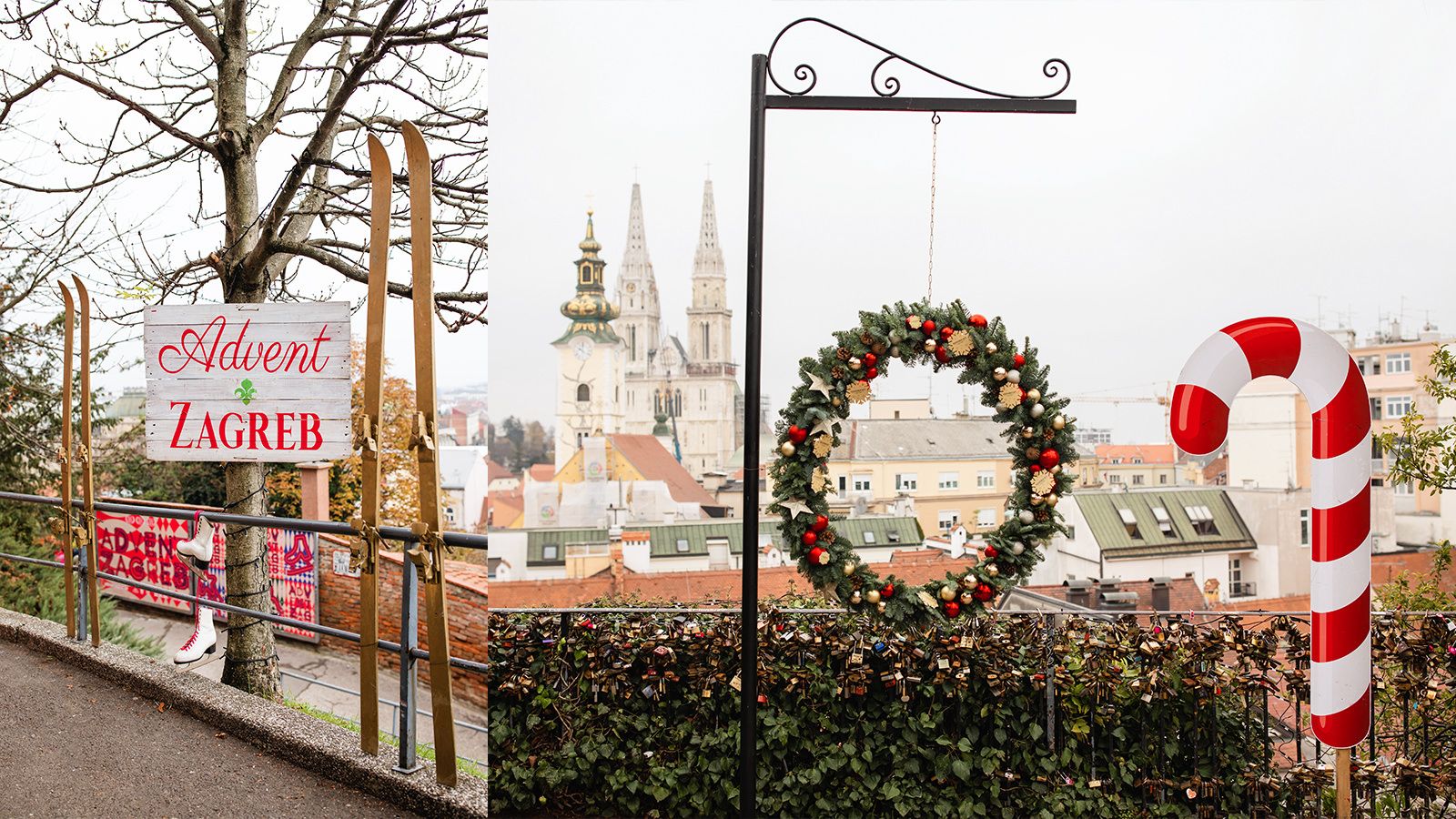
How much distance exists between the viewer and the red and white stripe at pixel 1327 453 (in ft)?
7.02

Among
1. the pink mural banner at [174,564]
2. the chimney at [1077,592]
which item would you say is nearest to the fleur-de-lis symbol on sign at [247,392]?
the pink mural banner at [174,564]

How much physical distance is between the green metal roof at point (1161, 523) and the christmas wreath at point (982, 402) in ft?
4.25

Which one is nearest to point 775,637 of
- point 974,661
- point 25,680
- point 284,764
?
point 974,661

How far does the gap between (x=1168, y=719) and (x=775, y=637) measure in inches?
49.6

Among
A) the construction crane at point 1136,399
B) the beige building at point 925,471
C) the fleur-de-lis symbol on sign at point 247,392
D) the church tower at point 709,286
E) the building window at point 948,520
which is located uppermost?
the church tower at point 709,286

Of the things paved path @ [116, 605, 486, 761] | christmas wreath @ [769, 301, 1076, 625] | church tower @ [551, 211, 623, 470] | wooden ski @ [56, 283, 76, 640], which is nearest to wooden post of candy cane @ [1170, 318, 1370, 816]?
christmas wreath @ [769, 301, 1076, 625]

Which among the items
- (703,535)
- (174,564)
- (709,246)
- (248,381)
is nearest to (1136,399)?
(703,535)

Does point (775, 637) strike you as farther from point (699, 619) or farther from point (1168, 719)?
point (1168, 719)

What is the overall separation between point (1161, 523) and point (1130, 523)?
0.15 metres

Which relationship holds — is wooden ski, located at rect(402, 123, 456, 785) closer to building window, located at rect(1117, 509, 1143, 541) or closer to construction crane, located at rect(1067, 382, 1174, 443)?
construction crane, located at rect(1067, 382, 1174, 443)

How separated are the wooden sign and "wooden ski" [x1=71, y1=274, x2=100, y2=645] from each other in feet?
1.67

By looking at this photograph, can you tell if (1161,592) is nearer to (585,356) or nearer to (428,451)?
(428,451)

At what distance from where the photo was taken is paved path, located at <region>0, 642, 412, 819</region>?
2.19m

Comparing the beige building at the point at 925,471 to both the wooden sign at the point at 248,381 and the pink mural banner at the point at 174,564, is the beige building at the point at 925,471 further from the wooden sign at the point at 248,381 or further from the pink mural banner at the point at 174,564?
the pink mural banner at the point at 174,564
